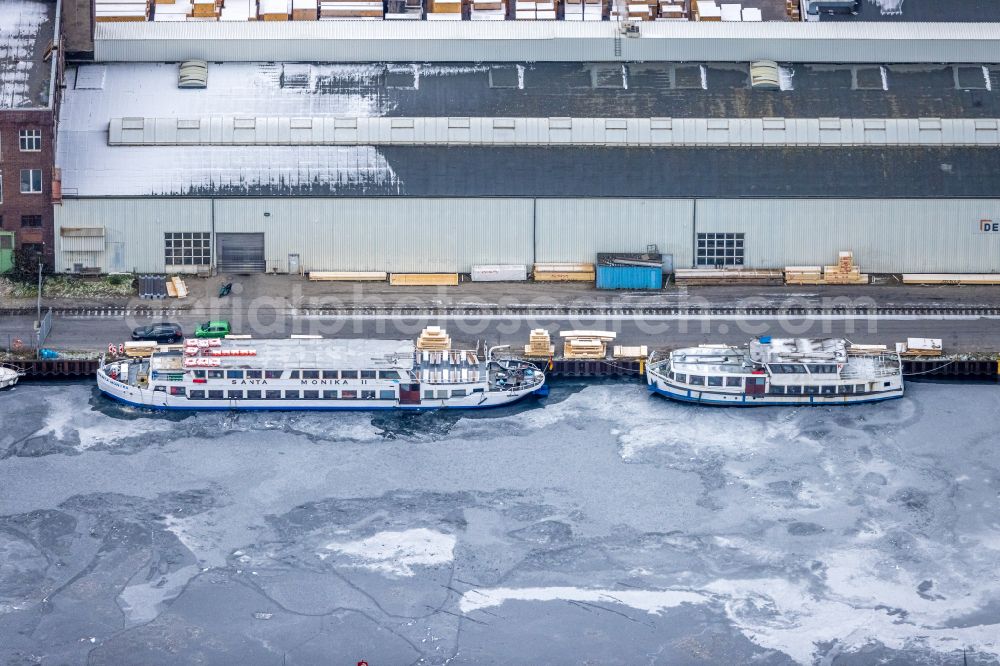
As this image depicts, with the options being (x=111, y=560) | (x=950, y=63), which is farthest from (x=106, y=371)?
(x=950, y=63)

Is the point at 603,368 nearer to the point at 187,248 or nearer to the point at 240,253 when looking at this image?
the point at 240,253

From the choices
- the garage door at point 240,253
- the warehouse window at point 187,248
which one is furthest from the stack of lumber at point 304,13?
the warehouse window at point 187,248

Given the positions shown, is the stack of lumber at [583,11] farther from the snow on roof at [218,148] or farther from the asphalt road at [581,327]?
the asphalt road at [581,327]

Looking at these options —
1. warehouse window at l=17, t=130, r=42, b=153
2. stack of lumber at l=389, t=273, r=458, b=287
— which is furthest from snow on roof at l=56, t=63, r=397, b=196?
stack of lumber at l=389, t=273, r=458, b=287

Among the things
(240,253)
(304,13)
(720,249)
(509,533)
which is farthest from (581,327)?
(304,13)

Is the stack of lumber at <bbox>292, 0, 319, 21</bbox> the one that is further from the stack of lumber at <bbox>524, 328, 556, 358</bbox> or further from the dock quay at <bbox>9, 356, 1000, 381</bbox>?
the stack of lumber at <bbox>524, 328, 556, 358</bbox>
